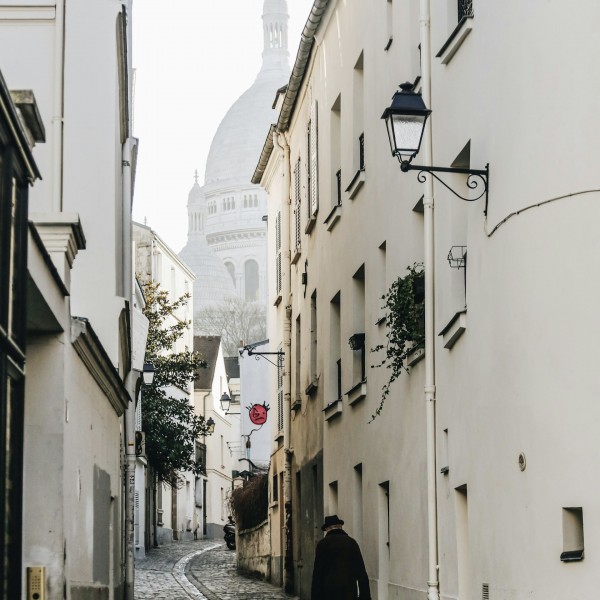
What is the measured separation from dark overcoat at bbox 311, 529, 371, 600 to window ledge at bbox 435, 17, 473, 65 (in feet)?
14.7

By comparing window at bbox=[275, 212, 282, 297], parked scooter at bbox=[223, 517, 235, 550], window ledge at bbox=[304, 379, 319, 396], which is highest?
window at bbox=[275, 212, 282, 297]

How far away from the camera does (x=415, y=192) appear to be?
560 inches

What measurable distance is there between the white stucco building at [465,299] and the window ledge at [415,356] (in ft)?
0.29

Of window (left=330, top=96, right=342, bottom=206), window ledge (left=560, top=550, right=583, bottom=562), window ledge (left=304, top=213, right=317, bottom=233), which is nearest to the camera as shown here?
window ledge (left=560, top=550, right=583, bottom=562)

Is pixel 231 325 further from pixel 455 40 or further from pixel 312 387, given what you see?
pixel 455 40

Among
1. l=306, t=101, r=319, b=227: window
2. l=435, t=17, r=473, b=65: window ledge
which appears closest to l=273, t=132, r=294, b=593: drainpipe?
l=306, t=101, r=319, b=227: window

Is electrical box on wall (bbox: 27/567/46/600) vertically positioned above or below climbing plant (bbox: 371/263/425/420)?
below

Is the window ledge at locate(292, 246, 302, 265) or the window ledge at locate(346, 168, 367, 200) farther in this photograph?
the window ledge at locate(292, 246, 302, 265)

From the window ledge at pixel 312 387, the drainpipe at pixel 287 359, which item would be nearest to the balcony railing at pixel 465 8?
the window ledge at pixel 312 387

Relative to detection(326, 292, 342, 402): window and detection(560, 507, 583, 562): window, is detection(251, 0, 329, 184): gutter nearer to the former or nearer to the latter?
detection(326, 292, 342, 402): window

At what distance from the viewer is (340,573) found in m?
13.0

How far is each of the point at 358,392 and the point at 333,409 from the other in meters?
2.41

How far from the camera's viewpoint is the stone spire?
18938 cm

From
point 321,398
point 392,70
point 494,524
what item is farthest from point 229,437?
point 494,524
